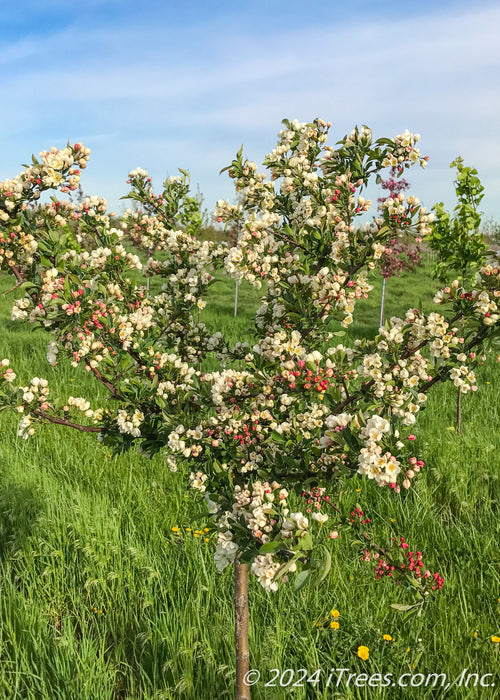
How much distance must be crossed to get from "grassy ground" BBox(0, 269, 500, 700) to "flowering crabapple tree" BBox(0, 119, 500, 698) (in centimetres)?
69

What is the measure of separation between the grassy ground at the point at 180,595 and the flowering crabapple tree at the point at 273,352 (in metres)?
0.69

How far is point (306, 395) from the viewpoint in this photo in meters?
2.62

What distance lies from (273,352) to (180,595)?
2.34m

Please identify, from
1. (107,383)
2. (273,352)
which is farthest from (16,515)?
(273,352)

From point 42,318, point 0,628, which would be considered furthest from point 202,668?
point 42,318

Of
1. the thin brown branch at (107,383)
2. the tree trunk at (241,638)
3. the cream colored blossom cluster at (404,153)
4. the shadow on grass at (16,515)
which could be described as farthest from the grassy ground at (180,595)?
the cream colored blossom cluster at (404,153)

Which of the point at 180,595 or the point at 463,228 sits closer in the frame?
the point at 180,595

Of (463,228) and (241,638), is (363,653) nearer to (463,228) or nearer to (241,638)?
(241,638)

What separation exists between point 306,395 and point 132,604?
255 centimetres

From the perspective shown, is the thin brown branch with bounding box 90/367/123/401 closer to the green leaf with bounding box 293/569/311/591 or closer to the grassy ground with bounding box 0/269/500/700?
the green leaf with bounding box 293/569/311/591

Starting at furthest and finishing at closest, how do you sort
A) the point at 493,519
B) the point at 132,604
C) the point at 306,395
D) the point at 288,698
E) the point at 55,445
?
the point at 55,445 < the point at 493,519 < the point at 132,604 < the point at 288,698 < the point at 306,395

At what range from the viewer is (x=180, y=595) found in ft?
13.2

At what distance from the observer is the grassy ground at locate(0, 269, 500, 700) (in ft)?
11.4

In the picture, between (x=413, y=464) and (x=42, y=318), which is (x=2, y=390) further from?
(x=413, y=464)
